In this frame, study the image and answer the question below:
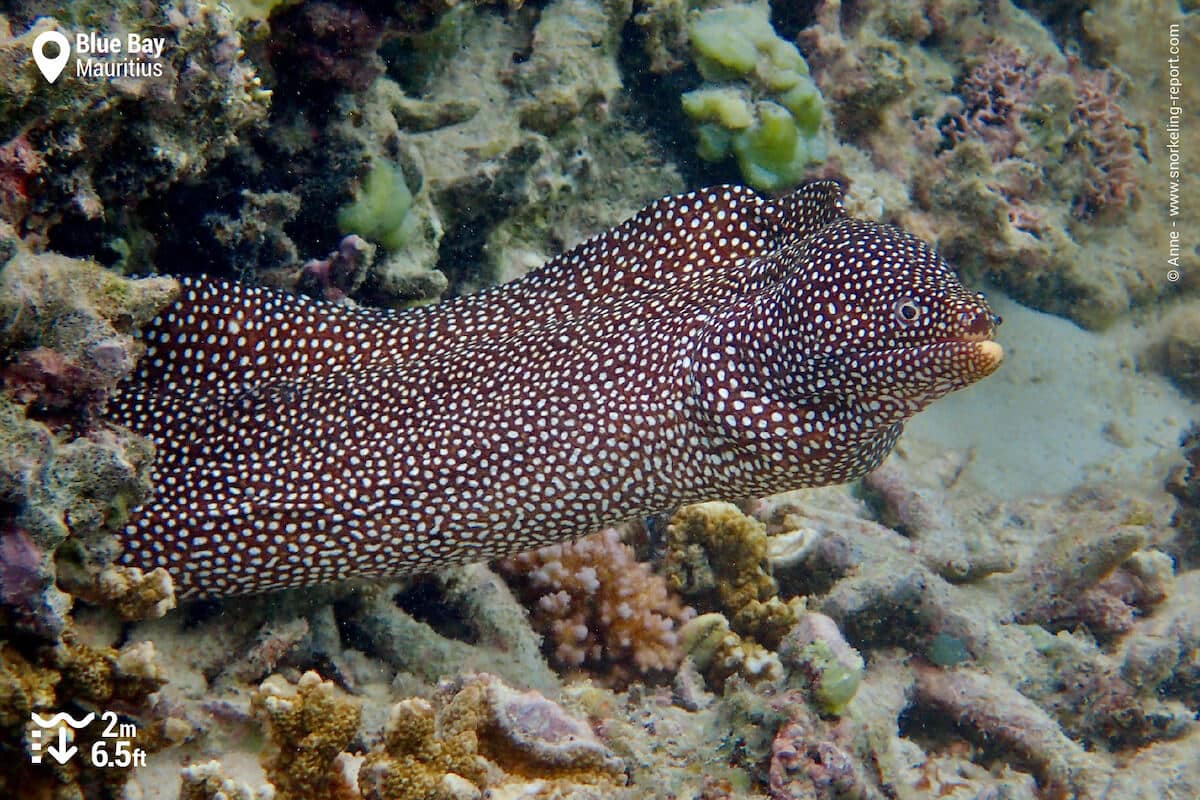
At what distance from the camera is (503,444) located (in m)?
4.09

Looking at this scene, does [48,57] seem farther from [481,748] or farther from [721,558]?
[721,558]

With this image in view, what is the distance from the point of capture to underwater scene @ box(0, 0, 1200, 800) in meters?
3.02

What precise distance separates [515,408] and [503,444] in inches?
8.1

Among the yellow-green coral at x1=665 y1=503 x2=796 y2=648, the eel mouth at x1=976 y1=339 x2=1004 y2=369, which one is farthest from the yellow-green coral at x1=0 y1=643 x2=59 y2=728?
the eel mouth at x1=976 y1=339 x2=1004 y2=369

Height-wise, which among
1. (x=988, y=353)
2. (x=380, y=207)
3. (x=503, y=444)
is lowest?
(x=503, y=444)

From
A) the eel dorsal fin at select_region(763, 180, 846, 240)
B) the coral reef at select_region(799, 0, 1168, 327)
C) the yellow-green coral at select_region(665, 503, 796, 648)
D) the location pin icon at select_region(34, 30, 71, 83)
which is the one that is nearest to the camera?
the location pin icon at select_region(34, 30, 71, 83)

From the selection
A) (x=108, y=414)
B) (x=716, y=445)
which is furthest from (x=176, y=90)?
(x=716, y=445)

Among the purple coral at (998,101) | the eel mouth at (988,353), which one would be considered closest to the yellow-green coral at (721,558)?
the eel mouth at (988,353)

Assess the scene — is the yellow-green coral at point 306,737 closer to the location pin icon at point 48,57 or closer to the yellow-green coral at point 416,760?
the yellow-green coral at point 416,760

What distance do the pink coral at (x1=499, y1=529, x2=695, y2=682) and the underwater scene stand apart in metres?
0.02

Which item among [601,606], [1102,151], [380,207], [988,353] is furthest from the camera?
[1102,151]

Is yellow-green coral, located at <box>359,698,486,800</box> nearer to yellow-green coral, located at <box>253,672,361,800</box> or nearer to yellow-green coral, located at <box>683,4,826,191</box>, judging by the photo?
yellow-green coral, located at <box>253,672,361,800</box>

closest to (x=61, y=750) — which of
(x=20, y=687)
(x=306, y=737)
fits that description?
(x=20, y=687)

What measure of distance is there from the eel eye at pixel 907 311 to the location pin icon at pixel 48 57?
3.65 m
